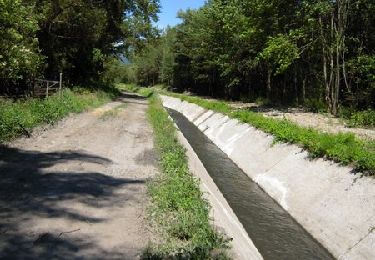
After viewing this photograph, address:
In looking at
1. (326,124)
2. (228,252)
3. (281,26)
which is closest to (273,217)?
(228,252)

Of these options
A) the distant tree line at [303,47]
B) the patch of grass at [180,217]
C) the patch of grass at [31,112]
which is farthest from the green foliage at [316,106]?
the patch of grass at [180,217]

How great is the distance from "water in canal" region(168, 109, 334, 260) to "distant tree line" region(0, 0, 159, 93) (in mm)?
10107

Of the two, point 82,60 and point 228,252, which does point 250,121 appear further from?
point 82,60

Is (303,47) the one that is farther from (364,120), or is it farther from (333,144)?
(333,144)

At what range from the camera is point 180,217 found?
8.96 metres

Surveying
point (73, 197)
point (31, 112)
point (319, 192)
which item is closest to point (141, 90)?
point (31, 112)

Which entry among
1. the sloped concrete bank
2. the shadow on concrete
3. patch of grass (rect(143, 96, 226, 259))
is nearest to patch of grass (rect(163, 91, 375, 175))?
the sloped concrete bank

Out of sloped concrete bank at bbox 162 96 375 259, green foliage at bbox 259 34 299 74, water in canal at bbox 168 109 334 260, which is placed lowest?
water in canal at bbox 168 109 334 260

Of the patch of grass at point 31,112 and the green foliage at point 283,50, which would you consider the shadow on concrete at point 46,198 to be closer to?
the patch of grass at point 31,112

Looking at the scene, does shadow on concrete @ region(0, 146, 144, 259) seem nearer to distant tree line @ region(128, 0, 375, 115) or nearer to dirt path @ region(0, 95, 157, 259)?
dirt path @ region(0, 95, 157, 259)

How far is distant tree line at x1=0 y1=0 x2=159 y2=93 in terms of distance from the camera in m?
18.2

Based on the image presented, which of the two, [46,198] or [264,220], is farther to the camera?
[264,220]

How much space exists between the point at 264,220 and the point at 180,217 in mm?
4537

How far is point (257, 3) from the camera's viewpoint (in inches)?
1201
